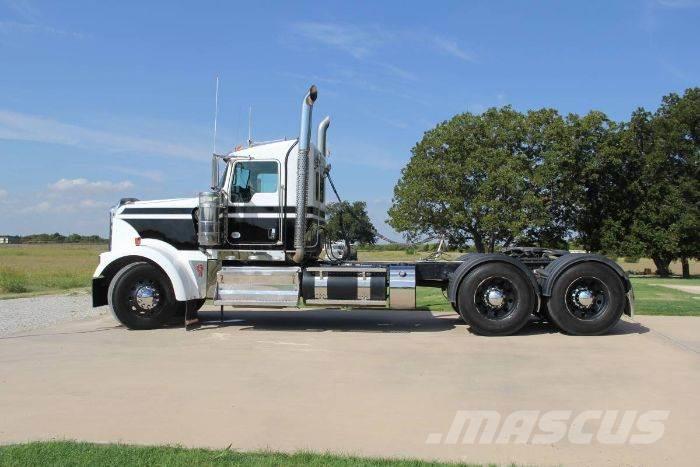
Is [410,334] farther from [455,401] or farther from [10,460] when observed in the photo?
[10,460]

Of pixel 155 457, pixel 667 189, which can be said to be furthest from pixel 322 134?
pixel 667 189

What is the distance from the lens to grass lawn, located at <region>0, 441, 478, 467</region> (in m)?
4.21

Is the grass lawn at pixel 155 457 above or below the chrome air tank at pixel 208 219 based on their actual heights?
below

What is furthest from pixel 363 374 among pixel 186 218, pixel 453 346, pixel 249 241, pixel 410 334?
pixel 186 218

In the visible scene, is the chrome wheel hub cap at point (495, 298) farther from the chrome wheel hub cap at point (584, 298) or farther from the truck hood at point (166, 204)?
the truck hood at point (166, 204)

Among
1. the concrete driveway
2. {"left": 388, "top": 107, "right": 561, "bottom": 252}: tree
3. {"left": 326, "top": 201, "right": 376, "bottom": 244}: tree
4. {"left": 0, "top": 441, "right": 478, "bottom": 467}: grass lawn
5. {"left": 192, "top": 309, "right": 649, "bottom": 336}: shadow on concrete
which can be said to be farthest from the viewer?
{"left": 388, "top": 107, "right": 561, "bottom": 252}: tree

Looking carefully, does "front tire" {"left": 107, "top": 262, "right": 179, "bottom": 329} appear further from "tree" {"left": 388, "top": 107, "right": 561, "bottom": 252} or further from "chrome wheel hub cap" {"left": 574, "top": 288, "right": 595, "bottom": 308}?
"tree" {"left": 388, "top": 107, "right": 561, "bottom": 252}

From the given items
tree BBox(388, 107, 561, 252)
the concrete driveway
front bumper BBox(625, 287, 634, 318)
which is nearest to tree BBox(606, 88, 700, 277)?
tree BBox(388, 107, 561, 252)

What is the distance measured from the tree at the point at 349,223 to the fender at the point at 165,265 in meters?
2.57

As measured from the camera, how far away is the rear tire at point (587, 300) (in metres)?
9.96

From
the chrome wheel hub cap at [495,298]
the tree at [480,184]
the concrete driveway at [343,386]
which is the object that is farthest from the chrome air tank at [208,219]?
the tree at [480,184]

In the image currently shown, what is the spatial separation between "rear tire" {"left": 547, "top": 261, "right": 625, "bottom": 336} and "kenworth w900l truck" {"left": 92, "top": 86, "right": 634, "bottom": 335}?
0.02 meters

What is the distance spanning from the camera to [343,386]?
654 centimetres

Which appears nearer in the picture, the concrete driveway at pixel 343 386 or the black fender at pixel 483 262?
the concrete driveway at pixel 343 386
